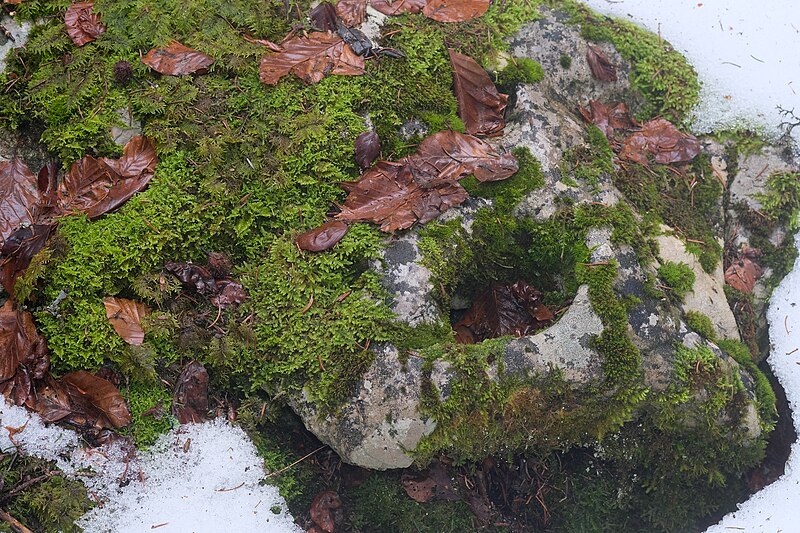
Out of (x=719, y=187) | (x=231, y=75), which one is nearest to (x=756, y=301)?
(x=719, y=187)

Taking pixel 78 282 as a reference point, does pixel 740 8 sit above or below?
above

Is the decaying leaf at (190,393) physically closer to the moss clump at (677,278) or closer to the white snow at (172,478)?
the white snow at (172,478)

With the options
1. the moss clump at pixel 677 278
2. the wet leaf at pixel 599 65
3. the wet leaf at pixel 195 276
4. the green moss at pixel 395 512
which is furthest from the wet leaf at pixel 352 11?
the green moss at pixel 395 512

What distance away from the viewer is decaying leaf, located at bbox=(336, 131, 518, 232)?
4.02 meters

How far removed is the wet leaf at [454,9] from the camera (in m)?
4.77

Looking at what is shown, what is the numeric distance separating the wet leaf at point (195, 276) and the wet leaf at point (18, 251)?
28.6 inches

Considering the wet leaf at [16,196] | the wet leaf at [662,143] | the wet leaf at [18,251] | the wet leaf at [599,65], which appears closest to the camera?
the wet leaf at [18,251]

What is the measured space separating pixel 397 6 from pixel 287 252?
2.15m

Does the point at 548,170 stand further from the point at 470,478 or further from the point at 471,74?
the point at 470,478

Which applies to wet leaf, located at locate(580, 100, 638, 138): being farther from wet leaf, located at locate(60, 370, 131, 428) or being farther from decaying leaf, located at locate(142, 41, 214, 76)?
wet leaf, located at locate(60, 370, 131, 428)

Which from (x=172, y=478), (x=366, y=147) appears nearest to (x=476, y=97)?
(x=366, y=147)

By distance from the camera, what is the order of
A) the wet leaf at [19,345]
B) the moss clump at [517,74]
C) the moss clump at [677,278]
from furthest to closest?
the moss clump at [517,74] → the moss clump at [677,278] → the wet leaf at [19,345]

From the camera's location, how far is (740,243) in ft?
16.1

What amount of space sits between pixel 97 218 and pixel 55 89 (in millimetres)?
1000
